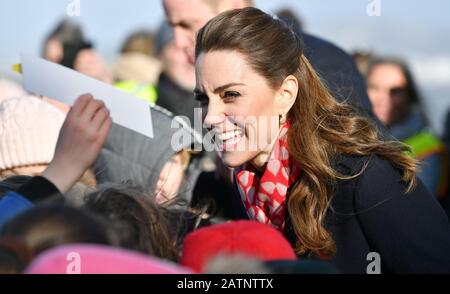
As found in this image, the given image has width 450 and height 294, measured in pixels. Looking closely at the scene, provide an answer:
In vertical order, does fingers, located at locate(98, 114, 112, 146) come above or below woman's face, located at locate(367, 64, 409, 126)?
above

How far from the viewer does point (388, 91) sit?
561 centimetres

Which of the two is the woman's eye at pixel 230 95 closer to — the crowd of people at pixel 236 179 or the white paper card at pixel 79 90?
the crowd of people at pixel 236 179

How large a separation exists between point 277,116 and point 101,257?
1.21 m

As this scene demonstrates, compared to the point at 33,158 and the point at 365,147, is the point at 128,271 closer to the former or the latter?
the point at 365,147

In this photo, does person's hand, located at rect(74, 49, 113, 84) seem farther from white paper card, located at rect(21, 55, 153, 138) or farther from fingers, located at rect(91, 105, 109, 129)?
fingers, located at rect(91, 105, 109, 129)

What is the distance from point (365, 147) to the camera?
2846mm

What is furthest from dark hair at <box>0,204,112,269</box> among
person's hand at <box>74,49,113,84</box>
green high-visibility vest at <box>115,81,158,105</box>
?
green high-visibility vest at <box>115,81,158,105</box>

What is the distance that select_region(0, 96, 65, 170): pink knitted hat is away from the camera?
3376 millimetres

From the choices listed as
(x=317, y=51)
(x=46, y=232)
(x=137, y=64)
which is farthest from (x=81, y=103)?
(x=137, y=64)

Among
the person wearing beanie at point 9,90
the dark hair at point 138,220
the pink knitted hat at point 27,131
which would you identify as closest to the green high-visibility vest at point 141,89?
the person wearing beanie at point 9,90

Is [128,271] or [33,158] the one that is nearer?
[128,271]

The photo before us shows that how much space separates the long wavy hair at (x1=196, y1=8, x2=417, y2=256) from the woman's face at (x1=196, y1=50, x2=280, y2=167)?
0.03m

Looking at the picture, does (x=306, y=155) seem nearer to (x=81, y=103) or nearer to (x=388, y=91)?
(x=81, y=103)
